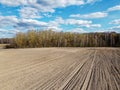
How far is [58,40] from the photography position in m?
109

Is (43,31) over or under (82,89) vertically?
over

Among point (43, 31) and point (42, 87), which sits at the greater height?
point (43, 31)

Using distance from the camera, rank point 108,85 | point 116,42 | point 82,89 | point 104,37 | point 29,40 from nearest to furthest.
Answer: point 82,89
point 108,85
point 29,40
point 116,42
point 104,37

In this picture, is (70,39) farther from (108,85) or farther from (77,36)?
(108,85)

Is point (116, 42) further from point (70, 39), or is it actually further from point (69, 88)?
point (69, 88)

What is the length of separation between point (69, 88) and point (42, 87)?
4.16 ft

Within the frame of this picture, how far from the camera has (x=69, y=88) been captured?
9062 mm

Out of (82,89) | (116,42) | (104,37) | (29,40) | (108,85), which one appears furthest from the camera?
(104,37)

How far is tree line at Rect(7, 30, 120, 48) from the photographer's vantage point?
104812mm

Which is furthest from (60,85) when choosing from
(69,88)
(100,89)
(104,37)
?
(104,37)

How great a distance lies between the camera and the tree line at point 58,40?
105m

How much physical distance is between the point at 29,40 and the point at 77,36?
30100 millimetres

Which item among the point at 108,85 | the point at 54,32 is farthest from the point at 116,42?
the point at 108,85

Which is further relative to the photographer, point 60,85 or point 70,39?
point 70,39
